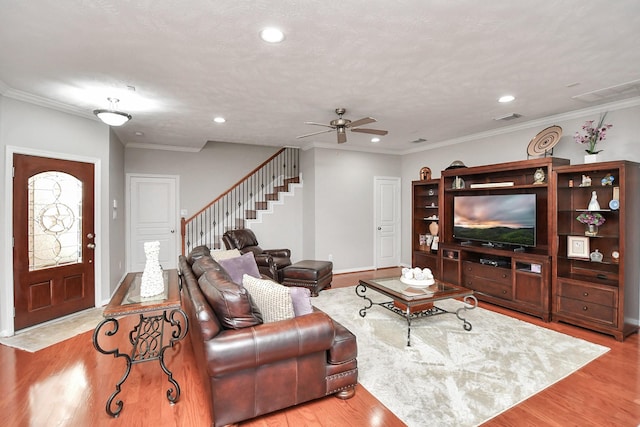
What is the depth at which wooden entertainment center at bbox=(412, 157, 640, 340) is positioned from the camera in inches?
137

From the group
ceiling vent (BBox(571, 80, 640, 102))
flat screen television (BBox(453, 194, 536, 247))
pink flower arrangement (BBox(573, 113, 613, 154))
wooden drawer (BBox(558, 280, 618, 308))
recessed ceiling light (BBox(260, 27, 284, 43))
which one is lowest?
wooden drawer (BBox(558, 280, 618, 308))

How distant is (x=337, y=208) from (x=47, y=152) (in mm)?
4711

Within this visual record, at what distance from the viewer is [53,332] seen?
359cm

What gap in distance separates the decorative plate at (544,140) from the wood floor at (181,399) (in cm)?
261

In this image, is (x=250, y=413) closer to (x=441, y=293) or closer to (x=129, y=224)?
(x=441, y=293)

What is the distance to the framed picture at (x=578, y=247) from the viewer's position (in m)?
3.86

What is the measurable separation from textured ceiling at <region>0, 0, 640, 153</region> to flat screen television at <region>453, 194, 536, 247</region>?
1282 millimetres

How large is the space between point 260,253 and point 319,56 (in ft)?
12.4

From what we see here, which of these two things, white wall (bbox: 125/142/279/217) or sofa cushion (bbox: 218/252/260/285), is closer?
sofa cushion (bbox: 218/252/260/285)

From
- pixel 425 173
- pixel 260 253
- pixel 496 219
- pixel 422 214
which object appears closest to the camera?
pixel 496 219

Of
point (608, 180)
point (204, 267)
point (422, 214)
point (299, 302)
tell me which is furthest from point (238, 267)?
point (608, 180)

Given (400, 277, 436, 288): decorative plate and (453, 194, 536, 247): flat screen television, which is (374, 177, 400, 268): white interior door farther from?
(400, 277, 436, 288): decorative plate

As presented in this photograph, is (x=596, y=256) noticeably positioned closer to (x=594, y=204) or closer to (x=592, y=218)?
(x=592, y=218)

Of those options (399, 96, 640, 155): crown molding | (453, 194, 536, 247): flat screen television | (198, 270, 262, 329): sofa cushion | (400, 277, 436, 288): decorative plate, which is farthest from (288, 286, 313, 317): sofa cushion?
(399, 96, 640, 155): crown molding
